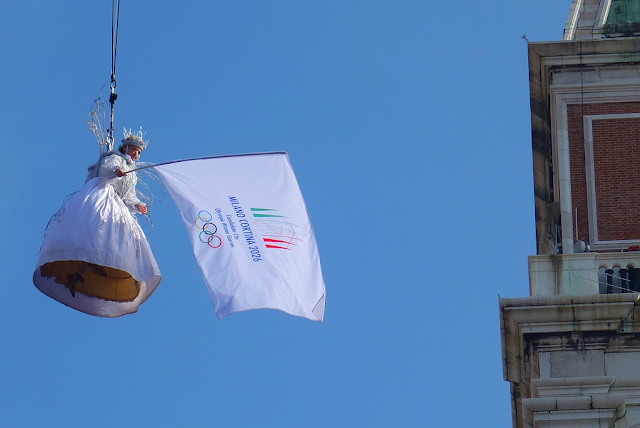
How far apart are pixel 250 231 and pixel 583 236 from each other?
605 cm

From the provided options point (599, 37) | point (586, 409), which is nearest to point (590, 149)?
point (599, 37)

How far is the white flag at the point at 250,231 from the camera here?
16.2m

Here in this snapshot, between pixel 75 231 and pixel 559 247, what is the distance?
775 centimetres

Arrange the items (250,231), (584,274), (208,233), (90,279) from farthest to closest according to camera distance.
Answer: (584,274) < (90,279) < (250,231) < (208,233)

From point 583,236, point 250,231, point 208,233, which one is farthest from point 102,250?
point 583,236

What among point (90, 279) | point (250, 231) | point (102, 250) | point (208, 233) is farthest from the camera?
point (90, 279)

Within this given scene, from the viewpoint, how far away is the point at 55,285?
17.0 meters

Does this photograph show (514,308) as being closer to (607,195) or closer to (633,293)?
(633,293)

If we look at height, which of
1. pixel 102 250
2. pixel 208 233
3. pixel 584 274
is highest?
pixel 208 233

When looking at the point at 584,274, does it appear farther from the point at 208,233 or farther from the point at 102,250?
the point at 102,250

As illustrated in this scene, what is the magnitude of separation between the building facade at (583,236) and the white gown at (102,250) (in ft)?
17.0

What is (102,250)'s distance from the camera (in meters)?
16.1

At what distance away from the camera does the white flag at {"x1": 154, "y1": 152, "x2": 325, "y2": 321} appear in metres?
16.2

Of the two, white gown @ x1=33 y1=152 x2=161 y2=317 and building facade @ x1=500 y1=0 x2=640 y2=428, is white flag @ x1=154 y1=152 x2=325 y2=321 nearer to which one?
white gown @ x1=33 y1=152 x2=161 y2=317
